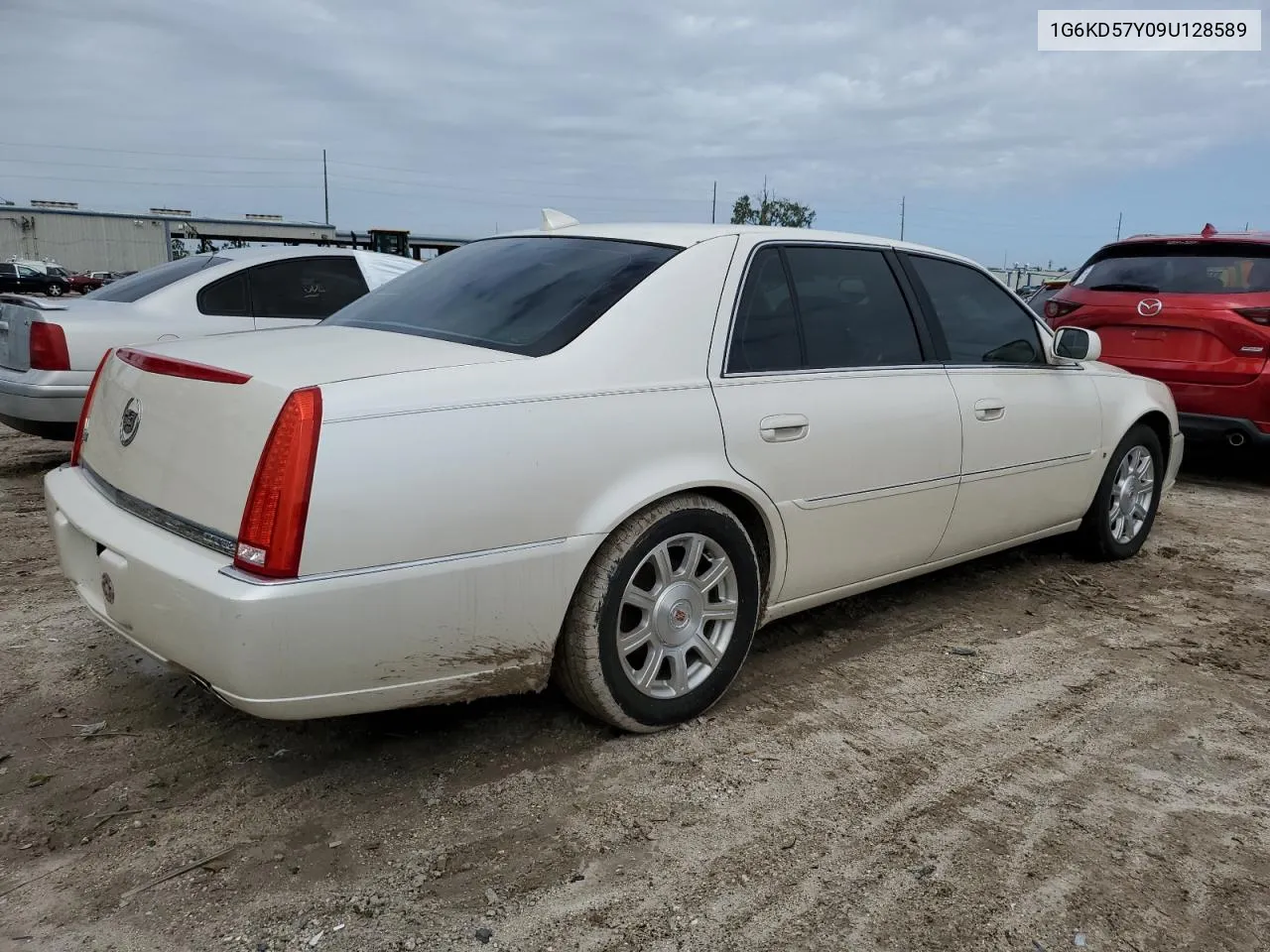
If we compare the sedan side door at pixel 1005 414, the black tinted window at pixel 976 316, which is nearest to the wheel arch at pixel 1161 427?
the sedan side door at pixel 1005 414


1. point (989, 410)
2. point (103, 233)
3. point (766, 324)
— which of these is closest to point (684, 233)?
point (766, 324)

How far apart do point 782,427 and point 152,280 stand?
497 cm

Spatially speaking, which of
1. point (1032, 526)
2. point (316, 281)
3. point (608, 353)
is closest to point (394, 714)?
point (608, 353)

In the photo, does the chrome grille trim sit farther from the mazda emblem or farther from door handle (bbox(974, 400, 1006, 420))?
door handle (bbox(974, 400, 1006, 420))

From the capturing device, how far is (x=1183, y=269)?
6.50 m

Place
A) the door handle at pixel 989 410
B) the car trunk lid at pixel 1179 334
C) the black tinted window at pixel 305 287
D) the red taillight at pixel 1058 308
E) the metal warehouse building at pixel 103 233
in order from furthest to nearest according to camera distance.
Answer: the metal warehouse building at pixel 103 233 → the red taillight at pixel 1058 308 → the black tinted window at pixel 305 287 → the car trunk lid at pixel 1179 334 → the door handle at pixel 989 410

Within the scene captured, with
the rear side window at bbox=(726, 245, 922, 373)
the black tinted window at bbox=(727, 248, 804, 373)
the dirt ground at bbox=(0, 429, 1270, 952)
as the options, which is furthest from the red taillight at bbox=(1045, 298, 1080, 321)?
the black tinted window at bbox=(727, 248, 804, 373)

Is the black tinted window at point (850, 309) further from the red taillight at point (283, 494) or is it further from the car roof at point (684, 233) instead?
the red taillight at point (283, 494)

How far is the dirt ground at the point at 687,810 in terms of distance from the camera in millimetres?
2109

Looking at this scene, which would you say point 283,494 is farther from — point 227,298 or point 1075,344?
point 227,298

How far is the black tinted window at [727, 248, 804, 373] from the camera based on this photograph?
10.0 feet

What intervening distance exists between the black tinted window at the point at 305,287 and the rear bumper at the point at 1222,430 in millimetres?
5537

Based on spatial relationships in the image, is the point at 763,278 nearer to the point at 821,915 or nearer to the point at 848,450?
the point at 848,450

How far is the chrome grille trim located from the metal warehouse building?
53.4 m
